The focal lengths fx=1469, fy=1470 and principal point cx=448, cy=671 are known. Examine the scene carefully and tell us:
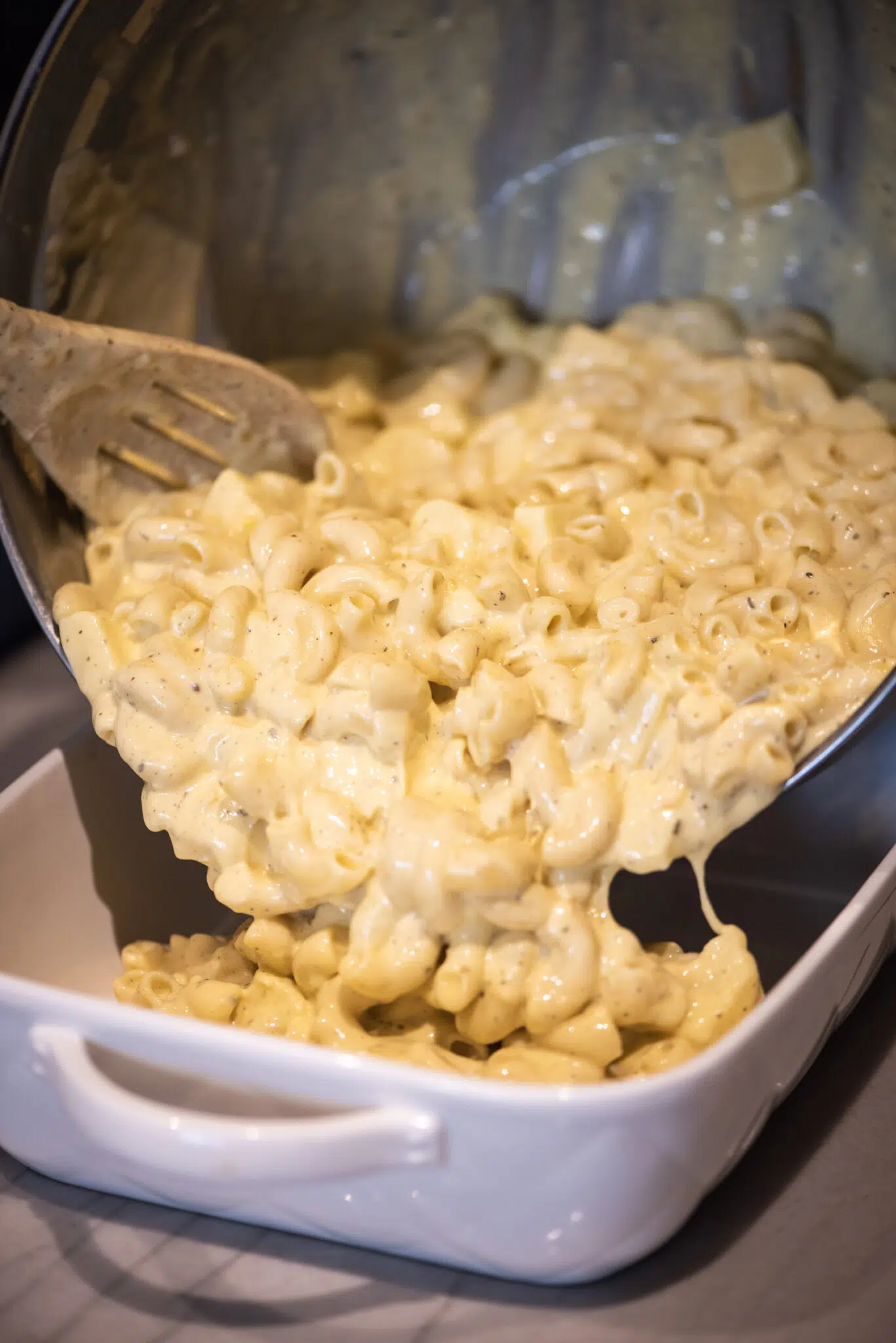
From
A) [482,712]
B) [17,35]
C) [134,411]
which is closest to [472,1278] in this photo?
→ [482,712]

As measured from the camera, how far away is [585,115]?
1006mm

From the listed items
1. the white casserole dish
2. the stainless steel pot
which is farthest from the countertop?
the stainless steel pot

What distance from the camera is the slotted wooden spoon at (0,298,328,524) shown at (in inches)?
31.5

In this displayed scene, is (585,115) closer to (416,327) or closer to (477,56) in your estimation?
(477,56)

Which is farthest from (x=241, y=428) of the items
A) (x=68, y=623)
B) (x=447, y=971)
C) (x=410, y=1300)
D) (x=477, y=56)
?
(x=410, y=1300)

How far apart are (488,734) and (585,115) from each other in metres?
0.52

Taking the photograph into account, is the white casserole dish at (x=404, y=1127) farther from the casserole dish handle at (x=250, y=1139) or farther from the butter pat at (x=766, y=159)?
the butter pat at (x=766, y=159)

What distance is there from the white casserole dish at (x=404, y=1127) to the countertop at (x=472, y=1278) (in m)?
0.01

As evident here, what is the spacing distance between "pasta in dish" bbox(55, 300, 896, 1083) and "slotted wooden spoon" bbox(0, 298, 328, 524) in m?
0.03

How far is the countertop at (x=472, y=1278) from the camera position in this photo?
62 cm

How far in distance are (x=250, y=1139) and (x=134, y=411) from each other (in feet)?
1.56

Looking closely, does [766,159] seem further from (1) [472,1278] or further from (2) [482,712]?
(1) [472,1278]

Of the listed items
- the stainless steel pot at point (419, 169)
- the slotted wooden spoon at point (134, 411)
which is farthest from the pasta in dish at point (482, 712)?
the stainless steel pot at point (419, 169)

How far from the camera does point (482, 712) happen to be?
0.70m
